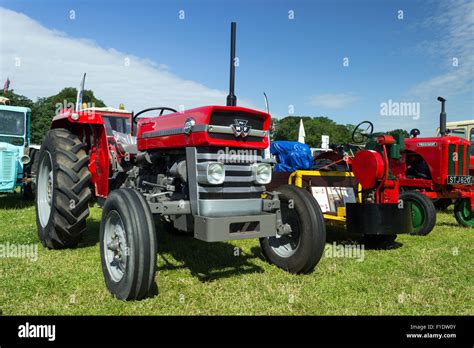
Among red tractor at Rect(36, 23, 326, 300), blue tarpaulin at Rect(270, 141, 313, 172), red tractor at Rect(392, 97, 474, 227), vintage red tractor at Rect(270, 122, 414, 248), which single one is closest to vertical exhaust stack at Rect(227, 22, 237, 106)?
red tractor at Rect(36, 23, 326, 300)

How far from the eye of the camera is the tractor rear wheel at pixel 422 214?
6.03 meters

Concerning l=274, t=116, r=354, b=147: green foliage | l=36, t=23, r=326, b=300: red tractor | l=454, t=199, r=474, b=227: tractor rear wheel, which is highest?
l=274, t=116, r=354, b=147: green foliage

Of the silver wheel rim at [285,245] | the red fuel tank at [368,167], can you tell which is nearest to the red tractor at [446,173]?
the red fuel tank at [368,167]

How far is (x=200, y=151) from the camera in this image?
3.32m

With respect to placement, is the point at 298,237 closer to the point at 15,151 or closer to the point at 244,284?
the point at 244,284

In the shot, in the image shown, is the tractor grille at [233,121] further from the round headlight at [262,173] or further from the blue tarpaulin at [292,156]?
the blue tarpaulin at [292,156]

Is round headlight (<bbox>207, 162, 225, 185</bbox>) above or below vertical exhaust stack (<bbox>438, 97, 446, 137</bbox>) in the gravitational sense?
below

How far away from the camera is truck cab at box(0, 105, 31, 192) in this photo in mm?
8086

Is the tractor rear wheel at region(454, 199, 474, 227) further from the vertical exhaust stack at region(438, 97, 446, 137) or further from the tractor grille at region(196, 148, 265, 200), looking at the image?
the tractor grille at region(196, 148, 265, 200)

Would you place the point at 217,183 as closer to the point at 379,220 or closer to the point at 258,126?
the point at 258,126

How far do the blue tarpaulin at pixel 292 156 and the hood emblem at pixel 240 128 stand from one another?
262 centimetres

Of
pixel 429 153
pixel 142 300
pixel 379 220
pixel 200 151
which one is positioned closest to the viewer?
pixel 142 300
